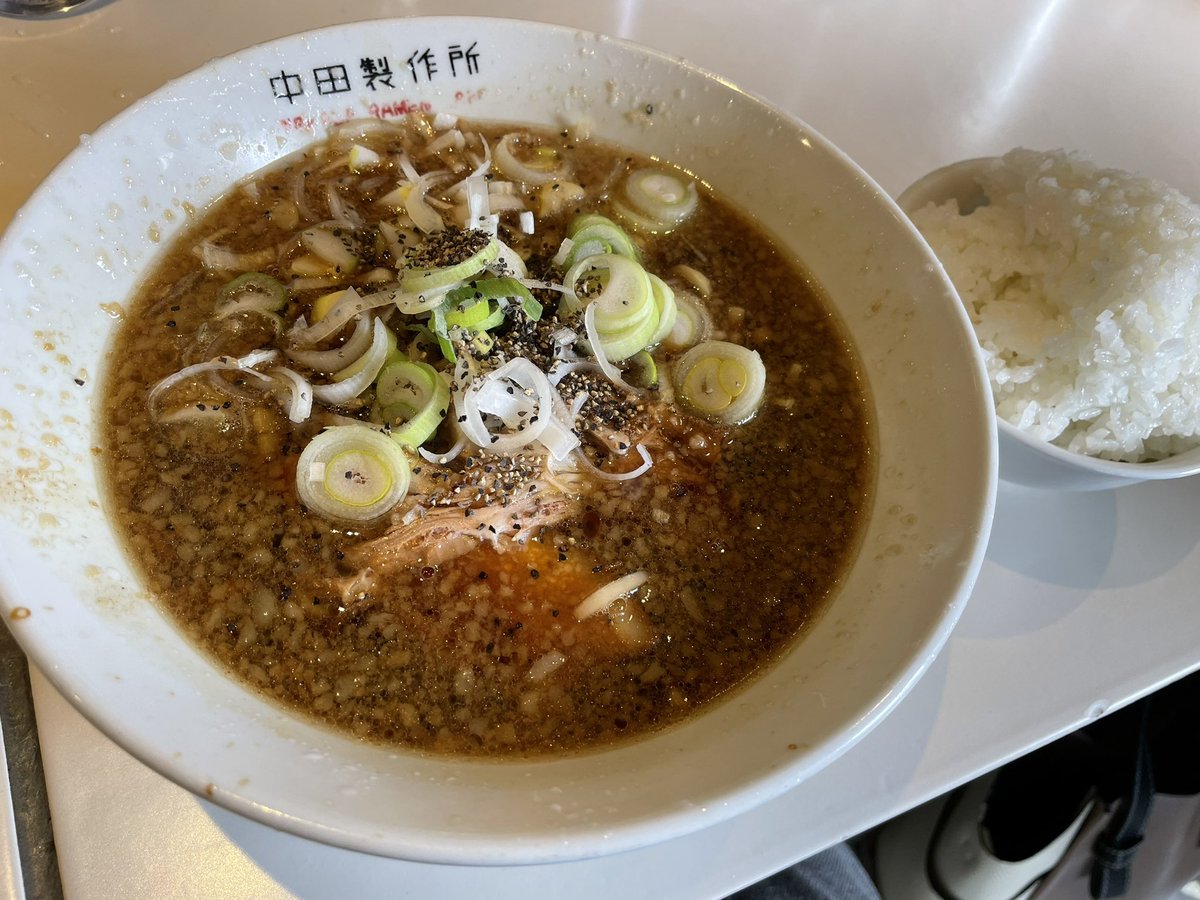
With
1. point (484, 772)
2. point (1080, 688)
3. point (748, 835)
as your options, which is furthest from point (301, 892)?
point (1080, 688)

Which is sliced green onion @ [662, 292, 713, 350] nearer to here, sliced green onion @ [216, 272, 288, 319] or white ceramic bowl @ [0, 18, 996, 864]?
white ceramic bowl @ [0, 18, 996, 864]

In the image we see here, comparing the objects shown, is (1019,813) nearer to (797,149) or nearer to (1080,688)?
(1080,688)

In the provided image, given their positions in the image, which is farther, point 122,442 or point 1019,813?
point 1019,813

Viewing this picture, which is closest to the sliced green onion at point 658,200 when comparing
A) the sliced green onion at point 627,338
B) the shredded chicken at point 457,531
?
the sliced green onion at point 627,338

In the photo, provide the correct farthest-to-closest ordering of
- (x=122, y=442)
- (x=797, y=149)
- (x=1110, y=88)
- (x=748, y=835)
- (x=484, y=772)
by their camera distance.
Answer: (x=1110, y=88) → (x=797, y=149) → (x=122, y=442) → (x=748, y=835) → (x=484, y=772)

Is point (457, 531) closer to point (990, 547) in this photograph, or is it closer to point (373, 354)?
point (373, 354)

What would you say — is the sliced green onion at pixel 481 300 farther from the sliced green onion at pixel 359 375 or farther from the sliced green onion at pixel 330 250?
the sliced green onion at pixel 330 250
